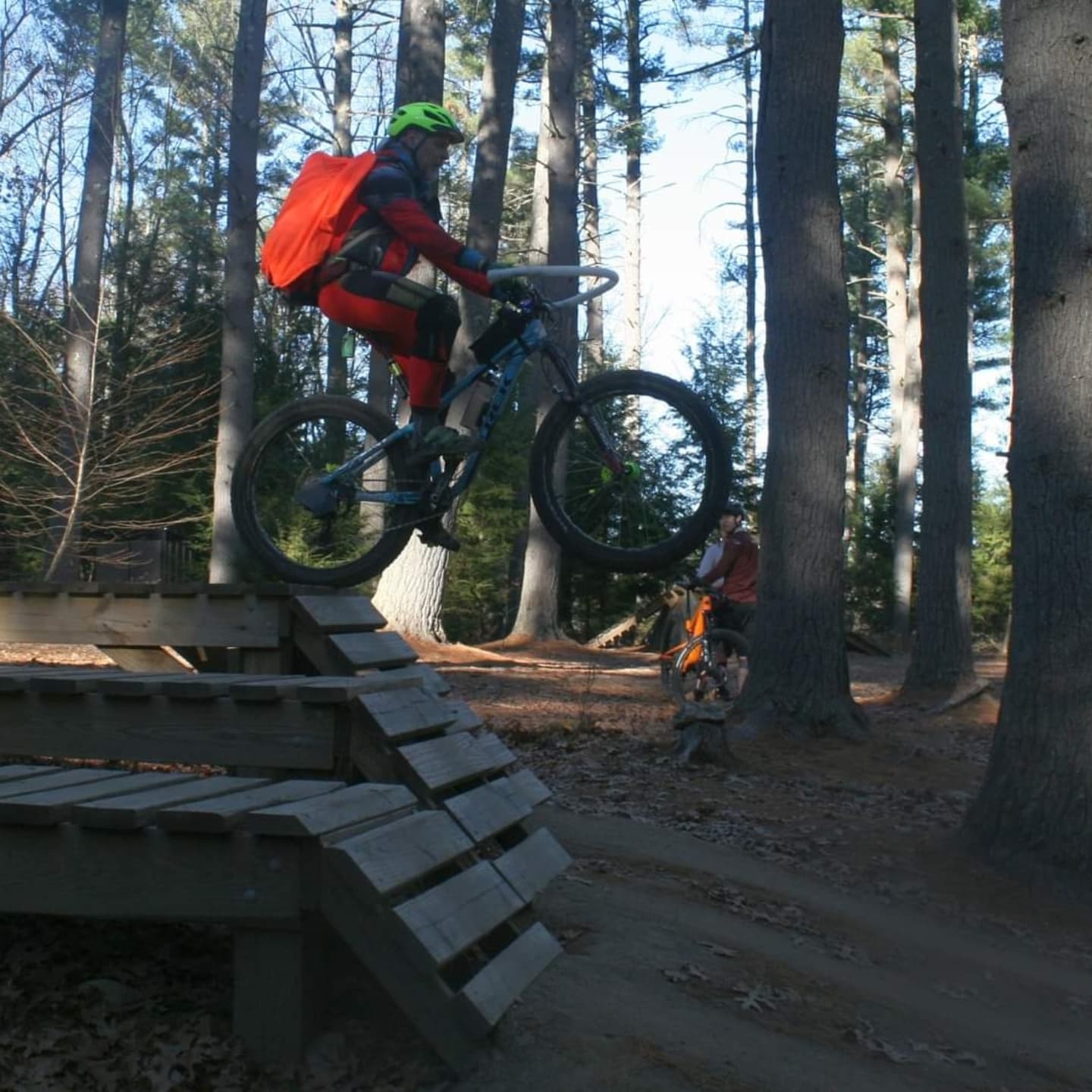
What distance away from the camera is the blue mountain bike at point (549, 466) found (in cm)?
508

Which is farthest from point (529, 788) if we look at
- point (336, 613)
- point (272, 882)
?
point (272, 882)

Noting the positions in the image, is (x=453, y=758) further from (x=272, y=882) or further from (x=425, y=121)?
(x=425, y=121)

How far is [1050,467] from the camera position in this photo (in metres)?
7.78

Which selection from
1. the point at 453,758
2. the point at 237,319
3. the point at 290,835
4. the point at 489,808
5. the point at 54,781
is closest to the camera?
the point at 290,835

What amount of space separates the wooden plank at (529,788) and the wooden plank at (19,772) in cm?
195

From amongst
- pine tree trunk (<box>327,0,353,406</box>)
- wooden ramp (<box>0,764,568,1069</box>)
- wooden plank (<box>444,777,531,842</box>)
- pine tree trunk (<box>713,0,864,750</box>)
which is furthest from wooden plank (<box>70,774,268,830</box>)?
pine tree trunk (<box>327,0,353,406</box>)

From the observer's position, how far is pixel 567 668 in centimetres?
1481

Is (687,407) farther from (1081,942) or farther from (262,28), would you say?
(262,28)

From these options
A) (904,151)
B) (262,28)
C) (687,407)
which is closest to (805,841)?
(687,407)

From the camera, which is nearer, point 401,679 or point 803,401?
point 401,679

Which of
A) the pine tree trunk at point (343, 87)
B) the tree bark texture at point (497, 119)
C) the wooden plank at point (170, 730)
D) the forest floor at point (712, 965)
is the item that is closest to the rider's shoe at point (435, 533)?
the wooden plank at point (170, 730)

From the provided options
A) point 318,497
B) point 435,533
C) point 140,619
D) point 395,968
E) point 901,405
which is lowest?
point 395,968

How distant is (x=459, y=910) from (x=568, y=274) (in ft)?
7.21

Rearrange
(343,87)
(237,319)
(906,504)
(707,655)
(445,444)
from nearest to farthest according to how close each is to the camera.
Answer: (445,444), (707,655), (237,319), (906,504), (343,87)
